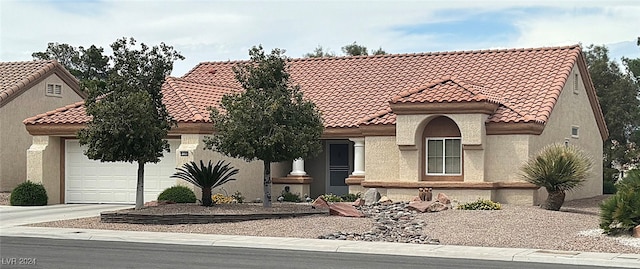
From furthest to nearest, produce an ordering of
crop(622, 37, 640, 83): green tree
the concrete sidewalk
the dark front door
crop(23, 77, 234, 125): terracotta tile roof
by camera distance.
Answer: crop(622, 37, 640, 83): green tree, the dark front door, crop(23, 77, 234, 125): terracotta tile roof, the concrete sidewalk

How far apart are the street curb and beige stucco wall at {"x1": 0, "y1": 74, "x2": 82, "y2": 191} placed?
13715mm

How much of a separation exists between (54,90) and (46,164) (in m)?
8.06

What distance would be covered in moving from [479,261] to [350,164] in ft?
58.7

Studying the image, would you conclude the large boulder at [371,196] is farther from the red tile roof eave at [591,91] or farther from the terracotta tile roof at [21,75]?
the terracotta tile roof at [21,75]

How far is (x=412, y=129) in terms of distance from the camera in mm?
29359

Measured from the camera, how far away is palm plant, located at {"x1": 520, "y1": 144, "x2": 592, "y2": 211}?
26.3 metres

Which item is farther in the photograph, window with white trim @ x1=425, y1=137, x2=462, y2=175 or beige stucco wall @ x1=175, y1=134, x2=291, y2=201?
beige stucco wall @ x1=175, y1=134, x2=291, y2=201

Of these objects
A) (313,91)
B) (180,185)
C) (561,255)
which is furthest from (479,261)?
(313,91)

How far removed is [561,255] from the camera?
56.3 ft

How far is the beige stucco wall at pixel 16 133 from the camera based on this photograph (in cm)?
3550

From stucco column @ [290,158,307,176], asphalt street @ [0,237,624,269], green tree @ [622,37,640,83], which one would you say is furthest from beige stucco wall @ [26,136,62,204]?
green tree @ [622,37,640,83]

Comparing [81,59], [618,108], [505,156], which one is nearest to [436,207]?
[505,156]

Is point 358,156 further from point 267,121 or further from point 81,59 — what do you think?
point 81,59

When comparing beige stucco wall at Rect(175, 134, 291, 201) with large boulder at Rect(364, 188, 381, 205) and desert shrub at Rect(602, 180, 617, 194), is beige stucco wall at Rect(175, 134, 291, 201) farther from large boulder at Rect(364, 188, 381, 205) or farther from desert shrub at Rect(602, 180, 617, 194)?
desert shrub at Rect(602, 180, 617, 194)
